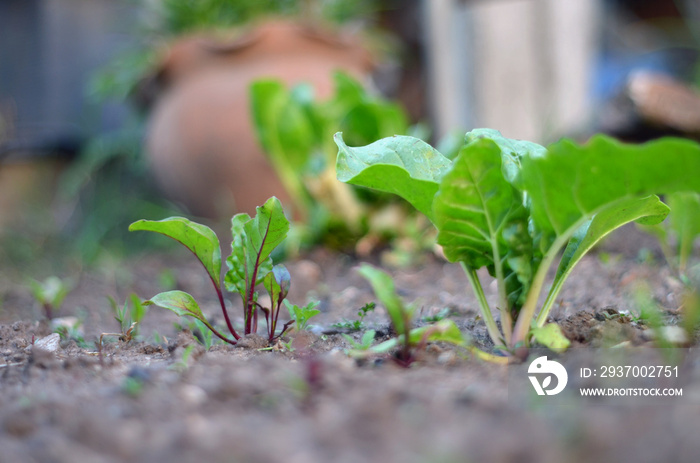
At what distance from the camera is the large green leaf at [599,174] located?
714 millimetres

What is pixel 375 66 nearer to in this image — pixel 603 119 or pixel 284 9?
pixel 284 9

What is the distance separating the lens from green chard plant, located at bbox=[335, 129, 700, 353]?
74cm

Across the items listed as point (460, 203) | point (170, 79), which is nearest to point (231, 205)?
point (170, 79)

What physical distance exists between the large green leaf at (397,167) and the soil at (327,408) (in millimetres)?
258

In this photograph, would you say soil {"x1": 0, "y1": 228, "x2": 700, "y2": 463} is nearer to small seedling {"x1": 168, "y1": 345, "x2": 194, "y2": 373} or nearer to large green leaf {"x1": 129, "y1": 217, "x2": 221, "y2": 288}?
small seedling {"x1": 168, "y1": 345, "x2": 194, "y2": 373}

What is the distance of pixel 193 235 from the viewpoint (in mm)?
1052

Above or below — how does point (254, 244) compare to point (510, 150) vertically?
below

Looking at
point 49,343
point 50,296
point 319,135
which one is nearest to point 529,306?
point 49,343

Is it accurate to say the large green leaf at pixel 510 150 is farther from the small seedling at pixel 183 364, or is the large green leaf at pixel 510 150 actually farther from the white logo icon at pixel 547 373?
the small seedling at pixel 183 364

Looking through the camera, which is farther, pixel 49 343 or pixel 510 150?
pixel 49 343

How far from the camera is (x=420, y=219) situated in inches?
97.4

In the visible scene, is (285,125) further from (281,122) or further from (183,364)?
(183,364)

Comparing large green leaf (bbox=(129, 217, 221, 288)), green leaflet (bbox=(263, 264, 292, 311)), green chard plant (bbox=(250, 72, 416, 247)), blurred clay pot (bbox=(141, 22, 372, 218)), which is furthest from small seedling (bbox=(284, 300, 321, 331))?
blurred clay pot (bbox=(141, 22, 372, 218))

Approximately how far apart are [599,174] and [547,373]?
27cm
